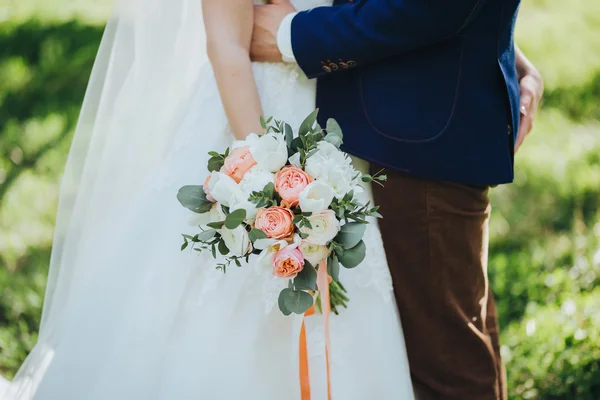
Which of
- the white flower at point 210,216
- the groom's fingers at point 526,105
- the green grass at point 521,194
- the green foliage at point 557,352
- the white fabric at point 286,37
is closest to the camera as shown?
the white flower at point 210,216

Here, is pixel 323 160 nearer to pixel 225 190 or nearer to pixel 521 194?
pixel 225 190

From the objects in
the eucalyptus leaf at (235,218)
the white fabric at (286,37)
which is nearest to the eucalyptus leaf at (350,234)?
the eucalyptus leaf at (235,218)

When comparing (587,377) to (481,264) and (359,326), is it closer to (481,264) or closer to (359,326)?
(481,264)

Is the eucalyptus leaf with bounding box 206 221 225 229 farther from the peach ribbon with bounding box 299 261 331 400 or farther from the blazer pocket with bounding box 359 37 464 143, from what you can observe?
the blazer pocket with bounding box 359 37 464 143

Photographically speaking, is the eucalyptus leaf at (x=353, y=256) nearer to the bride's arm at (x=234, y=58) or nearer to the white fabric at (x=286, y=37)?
the bride's arm at (x=234, y=58)

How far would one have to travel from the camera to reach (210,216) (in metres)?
1.53

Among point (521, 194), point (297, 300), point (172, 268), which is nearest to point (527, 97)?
point (297, 300)

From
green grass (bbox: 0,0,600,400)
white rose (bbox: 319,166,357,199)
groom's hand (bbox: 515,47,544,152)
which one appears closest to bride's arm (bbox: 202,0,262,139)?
white rose (bbox: 319,166,357,199)

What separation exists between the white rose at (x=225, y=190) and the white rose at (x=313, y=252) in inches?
6.7

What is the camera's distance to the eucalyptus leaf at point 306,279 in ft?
4.85

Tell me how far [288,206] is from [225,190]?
134 millimetres

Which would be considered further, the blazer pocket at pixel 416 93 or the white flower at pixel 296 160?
the blazer pocket at pixel 416 93

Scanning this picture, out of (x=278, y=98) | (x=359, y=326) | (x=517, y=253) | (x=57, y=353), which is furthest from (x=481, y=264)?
(x=517, y=253)

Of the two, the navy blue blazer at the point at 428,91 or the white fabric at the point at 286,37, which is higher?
the white fabric at the point at 286,37
